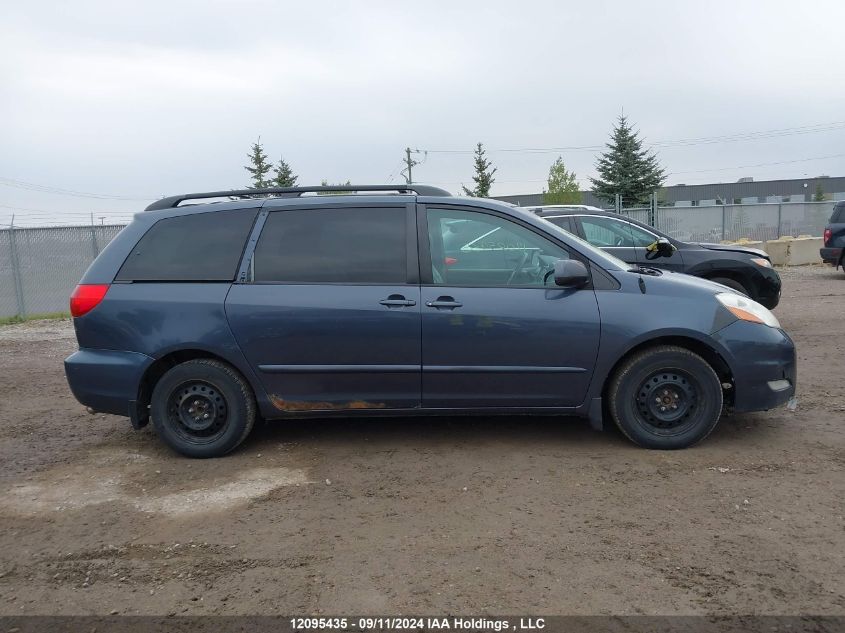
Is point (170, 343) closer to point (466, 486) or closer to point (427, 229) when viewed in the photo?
point (427, 229)

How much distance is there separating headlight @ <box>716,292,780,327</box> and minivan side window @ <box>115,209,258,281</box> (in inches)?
130

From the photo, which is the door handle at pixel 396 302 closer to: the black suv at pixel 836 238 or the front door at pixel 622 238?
the front door at pixel 622 238

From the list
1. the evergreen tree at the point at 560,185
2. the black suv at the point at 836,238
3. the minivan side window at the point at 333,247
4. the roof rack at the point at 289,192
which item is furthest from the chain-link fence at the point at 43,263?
the evergreen tree at the point at 560,185

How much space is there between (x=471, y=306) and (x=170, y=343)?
80.6 inches

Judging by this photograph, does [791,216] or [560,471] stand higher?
[791,216]

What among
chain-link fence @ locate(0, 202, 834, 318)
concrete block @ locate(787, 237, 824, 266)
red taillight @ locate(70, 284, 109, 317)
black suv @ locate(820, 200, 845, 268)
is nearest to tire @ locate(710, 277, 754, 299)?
red taillight @ locate(70, 284, 109, 317)

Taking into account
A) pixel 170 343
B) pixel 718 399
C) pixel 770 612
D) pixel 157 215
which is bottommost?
pixel 770 612

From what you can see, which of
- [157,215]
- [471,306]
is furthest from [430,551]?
[157,215]

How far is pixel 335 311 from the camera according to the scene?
4.33 meters

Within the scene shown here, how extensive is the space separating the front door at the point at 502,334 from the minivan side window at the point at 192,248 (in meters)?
1.31

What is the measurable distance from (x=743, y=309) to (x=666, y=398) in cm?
81

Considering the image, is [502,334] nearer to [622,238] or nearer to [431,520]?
[431,520]

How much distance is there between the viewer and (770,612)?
2.61m

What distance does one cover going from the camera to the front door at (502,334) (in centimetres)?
428
